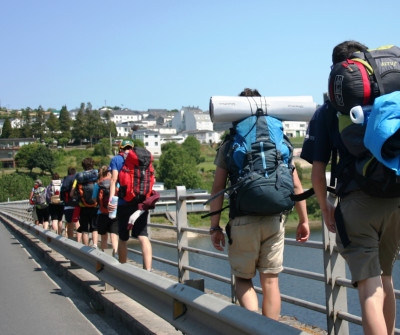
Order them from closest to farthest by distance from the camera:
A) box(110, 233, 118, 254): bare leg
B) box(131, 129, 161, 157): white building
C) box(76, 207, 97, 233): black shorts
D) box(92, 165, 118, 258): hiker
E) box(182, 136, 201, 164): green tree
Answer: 1. box(110, 233, 118, 254): bare leg
2. box(92, 165, 118, 258): hiker
3. box(76, 207, 97, 233): black shorts
4. box(182, 136, 201, 164): green tree
5. box(131, 129, 161, 157): white building

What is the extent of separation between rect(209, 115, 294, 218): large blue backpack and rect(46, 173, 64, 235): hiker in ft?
38.6

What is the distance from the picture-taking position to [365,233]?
116 inches

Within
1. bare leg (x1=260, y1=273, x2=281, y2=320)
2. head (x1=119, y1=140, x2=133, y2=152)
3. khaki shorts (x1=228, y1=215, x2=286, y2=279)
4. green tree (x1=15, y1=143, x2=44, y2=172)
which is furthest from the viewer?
green tree (x1=15, y1=143, x2=44, y2=172)

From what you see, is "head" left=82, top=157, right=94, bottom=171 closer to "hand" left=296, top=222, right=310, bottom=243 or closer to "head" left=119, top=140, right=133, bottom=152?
"head" left=119, top=140, right=133, bottom=152

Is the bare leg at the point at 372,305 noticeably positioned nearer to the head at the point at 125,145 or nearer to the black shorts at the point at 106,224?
the head at the point at 125,145

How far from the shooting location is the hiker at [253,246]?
3885 mm

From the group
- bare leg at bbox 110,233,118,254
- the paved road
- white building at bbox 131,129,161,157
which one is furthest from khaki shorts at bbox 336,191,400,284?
white building at bbox 131,129,161,157

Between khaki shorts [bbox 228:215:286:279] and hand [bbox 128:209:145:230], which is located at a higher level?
khaki shorts [bbox 228:215:286:279]

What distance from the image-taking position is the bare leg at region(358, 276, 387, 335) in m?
2.84

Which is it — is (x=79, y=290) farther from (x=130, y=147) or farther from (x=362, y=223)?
(x=362, y=223)

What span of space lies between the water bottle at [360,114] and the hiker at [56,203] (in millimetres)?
12889

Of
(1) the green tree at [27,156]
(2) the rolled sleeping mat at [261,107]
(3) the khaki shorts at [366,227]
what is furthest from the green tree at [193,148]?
(3) the khaki shorts at [366,227]

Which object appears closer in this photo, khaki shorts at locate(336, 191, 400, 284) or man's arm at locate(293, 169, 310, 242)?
khaki shorts at locate(336, 191, 400, 284)

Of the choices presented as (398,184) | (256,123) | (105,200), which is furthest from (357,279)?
(105,200)
